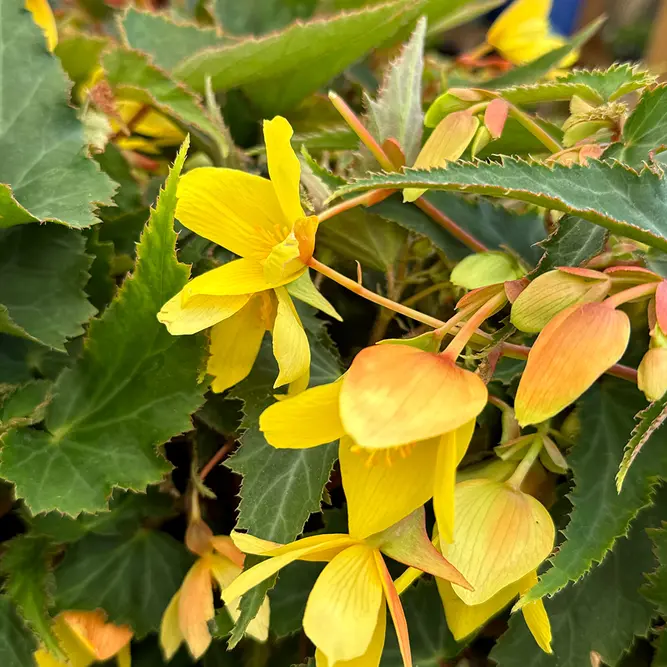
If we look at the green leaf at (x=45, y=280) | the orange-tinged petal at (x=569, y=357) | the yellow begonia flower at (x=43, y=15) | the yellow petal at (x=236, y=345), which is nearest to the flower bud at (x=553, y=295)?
the orange-tinged petal at (x=569, y=357)

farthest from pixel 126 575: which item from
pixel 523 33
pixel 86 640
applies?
pixel 523 33

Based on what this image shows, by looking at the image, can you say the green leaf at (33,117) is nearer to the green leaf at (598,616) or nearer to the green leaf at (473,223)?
the green leaf at (473,223)

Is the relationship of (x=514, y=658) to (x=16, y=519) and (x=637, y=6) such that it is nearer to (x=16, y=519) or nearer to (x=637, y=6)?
(x=16, y=519)

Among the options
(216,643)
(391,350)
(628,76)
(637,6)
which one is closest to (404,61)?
(628,76)

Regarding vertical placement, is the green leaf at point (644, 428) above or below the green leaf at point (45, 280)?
below

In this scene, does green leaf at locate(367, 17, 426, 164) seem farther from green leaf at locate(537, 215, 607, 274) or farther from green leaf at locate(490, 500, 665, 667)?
green leaf at locate(490, 500, 665, 667)

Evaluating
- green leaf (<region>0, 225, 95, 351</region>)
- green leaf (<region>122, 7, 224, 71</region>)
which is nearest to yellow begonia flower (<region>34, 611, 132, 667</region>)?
green leaf (<region>0, 225, 95, 351</region>)
